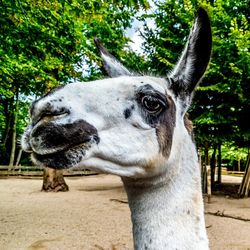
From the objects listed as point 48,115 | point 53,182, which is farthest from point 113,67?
point 53,182

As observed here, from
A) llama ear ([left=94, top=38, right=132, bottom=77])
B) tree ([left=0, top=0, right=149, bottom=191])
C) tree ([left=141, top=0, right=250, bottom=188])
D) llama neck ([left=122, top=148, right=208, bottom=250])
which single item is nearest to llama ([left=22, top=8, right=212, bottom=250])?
llama neck ([left=122, top=148, right=208, bottom=250])

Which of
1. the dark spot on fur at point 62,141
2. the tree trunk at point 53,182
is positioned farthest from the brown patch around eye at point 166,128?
the tree trunk at point 53,182

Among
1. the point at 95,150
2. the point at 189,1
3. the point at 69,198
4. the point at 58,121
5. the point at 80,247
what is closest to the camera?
the point at 58,121

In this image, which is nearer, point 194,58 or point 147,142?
point 147,142

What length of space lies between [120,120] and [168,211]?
0.54 metres

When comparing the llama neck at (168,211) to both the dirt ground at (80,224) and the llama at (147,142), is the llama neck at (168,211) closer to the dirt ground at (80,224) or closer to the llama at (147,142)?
the llama at (147,142)

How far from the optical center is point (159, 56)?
11.6 m

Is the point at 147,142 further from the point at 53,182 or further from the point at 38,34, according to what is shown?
the point at 53,182

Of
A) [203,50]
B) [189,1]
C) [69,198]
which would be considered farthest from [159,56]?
[203,50]

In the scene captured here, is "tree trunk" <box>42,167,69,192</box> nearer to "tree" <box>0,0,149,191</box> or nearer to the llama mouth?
"tree" <box>0,0,149,191</box>

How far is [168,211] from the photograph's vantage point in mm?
1797

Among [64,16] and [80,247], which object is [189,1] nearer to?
[64,16]

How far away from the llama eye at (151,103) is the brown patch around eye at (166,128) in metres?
0.05

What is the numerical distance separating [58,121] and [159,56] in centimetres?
1050
